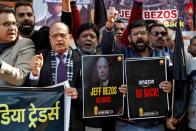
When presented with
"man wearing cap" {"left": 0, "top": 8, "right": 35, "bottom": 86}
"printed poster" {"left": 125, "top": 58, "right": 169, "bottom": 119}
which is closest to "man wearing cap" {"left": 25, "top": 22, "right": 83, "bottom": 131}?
"man wearing cap" {"left": 0, "top": 8, "right": 35, "bottom": 86}

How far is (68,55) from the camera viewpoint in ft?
13.5

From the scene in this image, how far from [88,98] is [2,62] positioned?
0.89 metres

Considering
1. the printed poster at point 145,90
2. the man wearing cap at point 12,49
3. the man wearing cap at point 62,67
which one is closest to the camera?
the man wearing cap at point 12,49

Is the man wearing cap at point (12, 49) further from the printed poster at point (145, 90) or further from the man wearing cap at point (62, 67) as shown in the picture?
the printed poster at point (145, 90)

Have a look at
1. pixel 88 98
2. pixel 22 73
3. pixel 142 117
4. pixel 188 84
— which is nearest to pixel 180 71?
pixel 188 84

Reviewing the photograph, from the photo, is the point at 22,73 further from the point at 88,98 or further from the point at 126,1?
the point at 126,1

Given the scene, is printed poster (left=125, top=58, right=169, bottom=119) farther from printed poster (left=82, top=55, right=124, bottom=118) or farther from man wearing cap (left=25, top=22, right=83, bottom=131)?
man wearing cap (left=25, top=22, right=83, bottom=131)

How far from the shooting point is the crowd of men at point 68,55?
3.94 meters

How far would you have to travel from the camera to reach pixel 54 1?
7449 millimetres

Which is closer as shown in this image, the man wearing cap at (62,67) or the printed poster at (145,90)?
the man wearing cap at (62,67)

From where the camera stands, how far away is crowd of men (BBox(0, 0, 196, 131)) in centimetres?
394

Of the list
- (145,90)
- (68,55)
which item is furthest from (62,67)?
(145,90)

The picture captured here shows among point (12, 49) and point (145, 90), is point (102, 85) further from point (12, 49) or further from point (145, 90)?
point (12, 49)

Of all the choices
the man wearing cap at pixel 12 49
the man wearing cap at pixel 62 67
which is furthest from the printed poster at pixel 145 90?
the man wearing cap at pixel 12 49
